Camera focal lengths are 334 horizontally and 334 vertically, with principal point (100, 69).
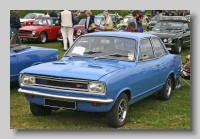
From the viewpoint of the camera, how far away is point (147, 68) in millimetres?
6184

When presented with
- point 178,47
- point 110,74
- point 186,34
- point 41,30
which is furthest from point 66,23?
point 110,74

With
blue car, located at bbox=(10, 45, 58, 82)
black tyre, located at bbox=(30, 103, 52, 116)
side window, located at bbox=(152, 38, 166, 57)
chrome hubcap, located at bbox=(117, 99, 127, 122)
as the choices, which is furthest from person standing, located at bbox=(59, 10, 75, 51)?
chrome hubcap, located at bbox=(117, 99, 127, 122)

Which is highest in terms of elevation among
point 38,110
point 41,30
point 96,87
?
point 41,30

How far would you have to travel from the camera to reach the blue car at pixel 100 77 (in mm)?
4914

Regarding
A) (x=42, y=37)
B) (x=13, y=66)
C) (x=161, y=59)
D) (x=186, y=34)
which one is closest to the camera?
(x=161, y=59)

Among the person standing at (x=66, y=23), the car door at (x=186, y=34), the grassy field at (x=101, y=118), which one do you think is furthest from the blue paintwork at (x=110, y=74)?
the car door at (x=186, y=34)

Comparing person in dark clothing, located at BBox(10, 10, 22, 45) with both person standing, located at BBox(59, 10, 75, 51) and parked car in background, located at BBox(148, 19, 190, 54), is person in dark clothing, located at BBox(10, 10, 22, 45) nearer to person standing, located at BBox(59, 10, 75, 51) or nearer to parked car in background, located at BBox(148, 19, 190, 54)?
person standing, located at BBox(59, 10, 75, 51)

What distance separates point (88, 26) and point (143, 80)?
7.83 metres

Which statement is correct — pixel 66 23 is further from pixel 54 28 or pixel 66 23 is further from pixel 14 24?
pixel 54 28

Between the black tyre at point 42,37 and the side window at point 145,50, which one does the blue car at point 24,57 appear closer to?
the side window at point 145,50

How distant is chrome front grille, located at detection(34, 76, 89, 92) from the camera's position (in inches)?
194

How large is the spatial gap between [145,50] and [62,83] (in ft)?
7.12

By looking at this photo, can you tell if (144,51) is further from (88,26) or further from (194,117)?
(88,26)

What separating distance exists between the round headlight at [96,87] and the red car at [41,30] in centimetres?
1241
